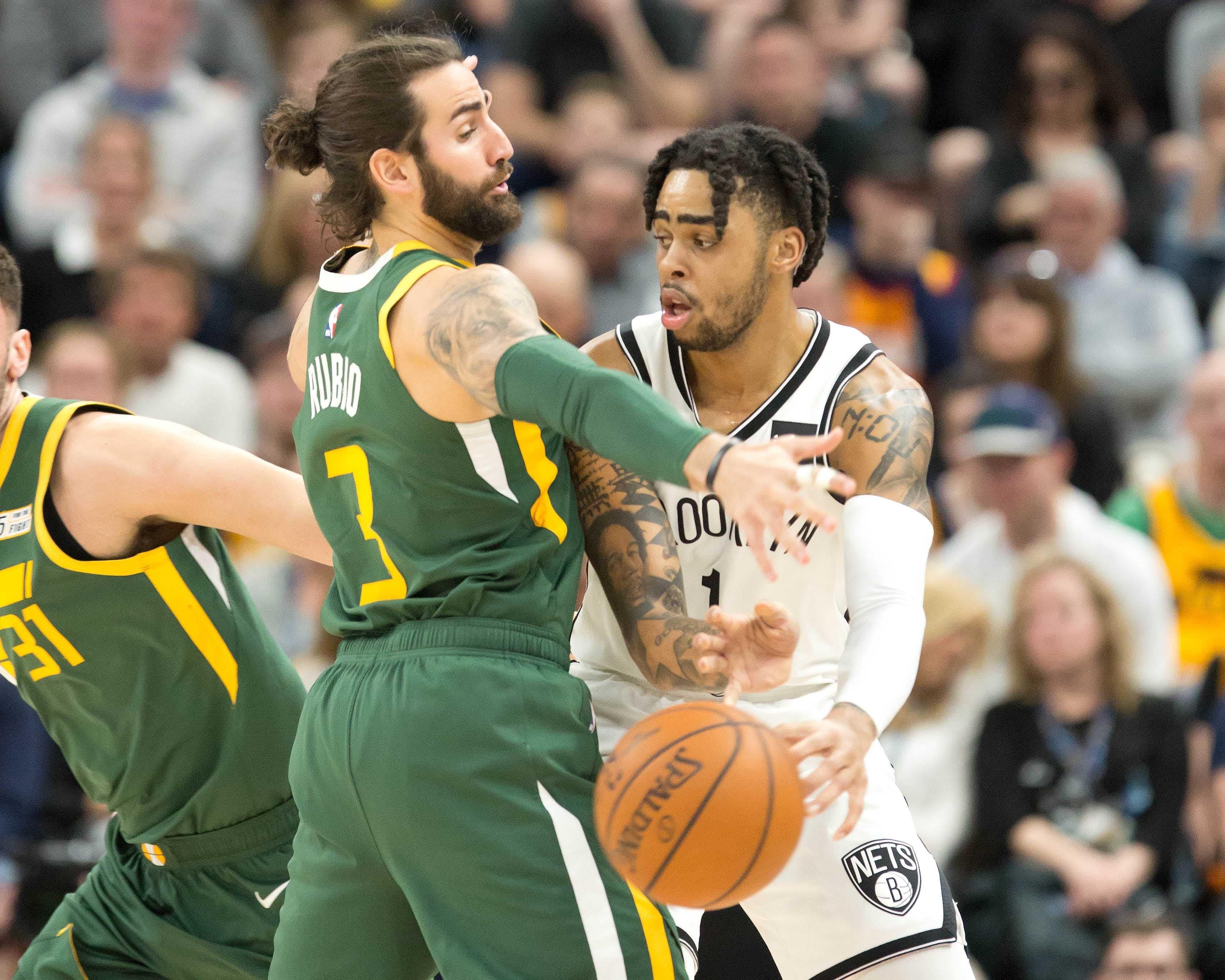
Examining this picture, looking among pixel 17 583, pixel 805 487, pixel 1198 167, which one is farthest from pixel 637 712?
pixel 1198 167

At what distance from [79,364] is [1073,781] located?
187 inches

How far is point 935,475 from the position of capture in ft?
30.4

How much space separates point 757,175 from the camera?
4375 mm

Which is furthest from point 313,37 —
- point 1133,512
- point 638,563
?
point 638,563

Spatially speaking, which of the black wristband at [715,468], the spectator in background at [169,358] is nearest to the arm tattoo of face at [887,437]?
the black wristband at [715,468]

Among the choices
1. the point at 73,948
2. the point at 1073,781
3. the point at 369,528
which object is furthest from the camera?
the point at 1073,781

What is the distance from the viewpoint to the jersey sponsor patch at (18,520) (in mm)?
4328

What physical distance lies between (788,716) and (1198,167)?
24.4 feet

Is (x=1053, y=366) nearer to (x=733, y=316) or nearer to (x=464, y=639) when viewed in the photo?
(x=733, y=316)

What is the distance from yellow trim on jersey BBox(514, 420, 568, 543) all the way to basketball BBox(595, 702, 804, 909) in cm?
56

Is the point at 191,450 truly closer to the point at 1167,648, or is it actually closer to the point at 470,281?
the point at 470,281

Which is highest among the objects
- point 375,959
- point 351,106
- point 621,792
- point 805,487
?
point 351,106

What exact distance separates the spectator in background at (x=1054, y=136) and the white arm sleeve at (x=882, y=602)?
6.76m

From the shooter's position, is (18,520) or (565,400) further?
(18,520)
